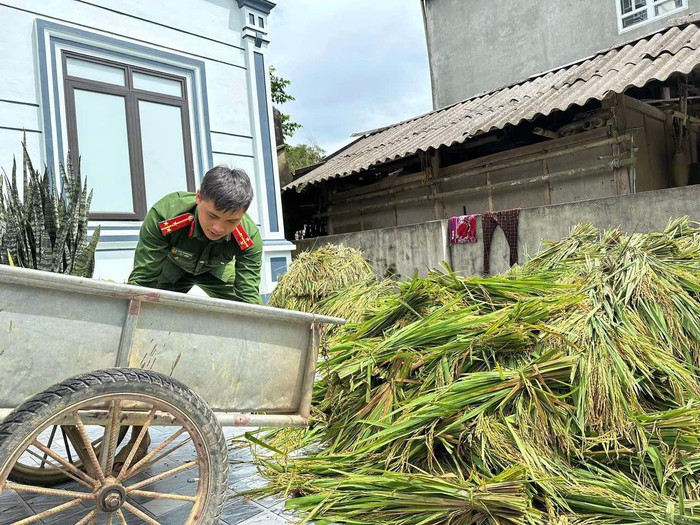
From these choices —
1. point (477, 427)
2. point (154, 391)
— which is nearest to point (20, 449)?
point (154, 391)

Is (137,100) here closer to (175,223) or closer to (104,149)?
(104,149)

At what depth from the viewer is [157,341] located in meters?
1.53

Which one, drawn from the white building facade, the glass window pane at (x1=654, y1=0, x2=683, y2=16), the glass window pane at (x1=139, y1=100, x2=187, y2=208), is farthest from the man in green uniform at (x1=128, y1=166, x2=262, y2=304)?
the glass window pane at (x1=654, y1=0, x2=683, y2=16)

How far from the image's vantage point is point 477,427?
185 cm

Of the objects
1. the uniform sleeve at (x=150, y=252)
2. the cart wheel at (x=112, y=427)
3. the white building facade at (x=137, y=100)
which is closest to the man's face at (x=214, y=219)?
the uniform sleeve at (x=150, y=252)

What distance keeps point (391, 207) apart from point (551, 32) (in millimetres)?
5462

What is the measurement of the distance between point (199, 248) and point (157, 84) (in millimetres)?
3678

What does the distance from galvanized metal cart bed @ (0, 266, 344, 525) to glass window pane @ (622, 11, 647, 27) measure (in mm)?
10576

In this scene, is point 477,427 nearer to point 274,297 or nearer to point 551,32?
point 274,297

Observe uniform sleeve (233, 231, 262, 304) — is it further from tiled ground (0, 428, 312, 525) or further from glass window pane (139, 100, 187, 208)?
glass window pane (139, 100, 187, 208)

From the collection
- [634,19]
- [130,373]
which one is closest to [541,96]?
[634,19]

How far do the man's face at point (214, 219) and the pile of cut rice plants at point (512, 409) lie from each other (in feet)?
2.71

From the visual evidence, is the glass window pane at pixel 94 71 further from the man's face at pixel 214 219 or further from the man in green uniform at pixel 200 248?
the man's face at pixel 214 219

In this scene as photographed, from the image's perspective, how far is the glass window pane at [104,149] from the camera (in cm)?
477
